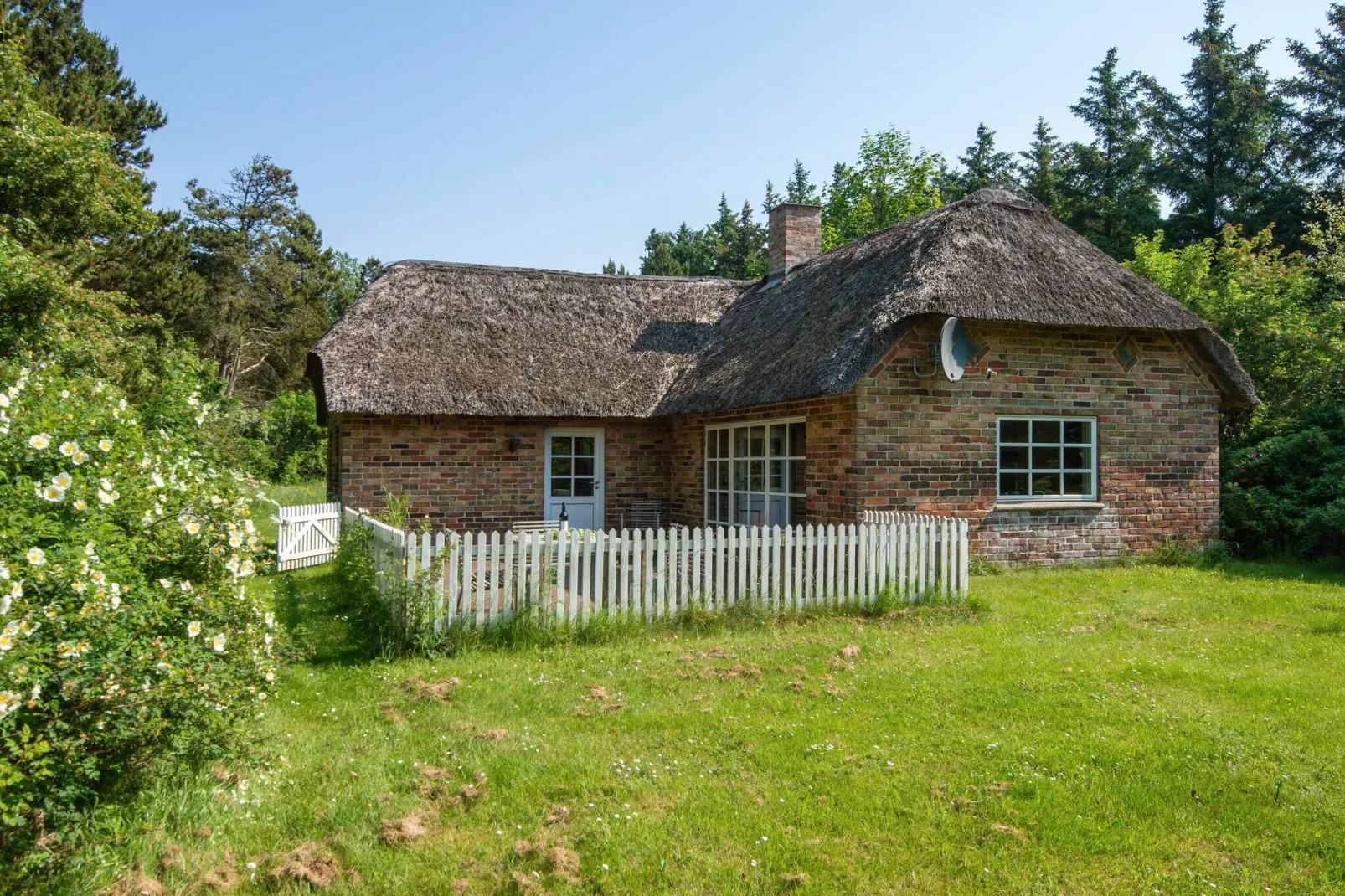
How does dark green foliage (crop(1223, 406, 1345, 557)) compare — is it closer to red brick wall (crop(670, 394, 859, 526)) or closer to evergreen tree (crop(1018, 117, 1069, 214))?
red brick wall (crop(670, 394, 859, 526))

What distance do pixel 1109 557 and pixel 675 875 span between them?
9.87 meters

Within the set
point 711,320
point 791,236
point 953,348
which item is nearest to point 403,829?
point 953,348

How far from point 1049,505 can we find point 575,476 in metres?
7.12

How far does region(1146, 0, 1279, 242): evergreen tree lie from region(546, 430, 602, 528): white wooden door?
91.3ft

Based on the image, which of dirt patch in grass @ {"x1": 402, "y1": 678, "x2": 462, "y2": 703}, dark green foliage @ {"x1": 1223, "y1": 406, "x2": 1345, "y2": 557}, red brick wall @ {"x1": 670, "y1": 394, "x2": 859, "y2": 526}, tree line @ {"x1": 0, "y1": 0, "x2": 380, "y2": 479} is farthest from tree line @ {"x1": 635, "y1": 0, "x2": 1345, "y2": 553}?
tree line @ {"x1": 0, "y1": 0, "x2": 380, "y2": 479}

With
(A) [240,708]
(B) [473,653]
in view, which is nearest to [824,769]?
(A) [240,708]

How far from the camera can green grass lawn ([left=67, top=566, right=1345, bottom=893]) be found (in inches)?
143

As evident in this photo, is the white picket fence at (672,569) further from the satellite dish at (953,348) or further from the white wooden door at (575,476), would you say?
the white wooden door at (575,476)

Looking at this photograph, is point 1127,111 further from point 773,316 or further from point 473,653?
point 473,653

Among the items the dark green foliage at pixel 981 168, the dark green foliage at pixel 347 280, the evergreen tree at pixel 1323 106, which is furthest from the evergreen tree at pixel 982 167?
A: the dark green foliage at pixel 347 280

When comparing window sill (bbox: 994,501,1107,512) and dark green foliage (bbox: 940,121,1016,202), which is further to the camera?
dark green foliage (bbox: 940,121,1016,202)

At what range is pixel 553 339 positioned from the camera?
604 inches

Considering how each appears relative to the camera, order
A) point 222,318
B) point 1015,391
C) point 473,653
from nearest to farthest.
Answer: point 473,653 → point 1015,391 → point 222,318

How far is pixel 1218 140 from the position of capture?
3391cm
